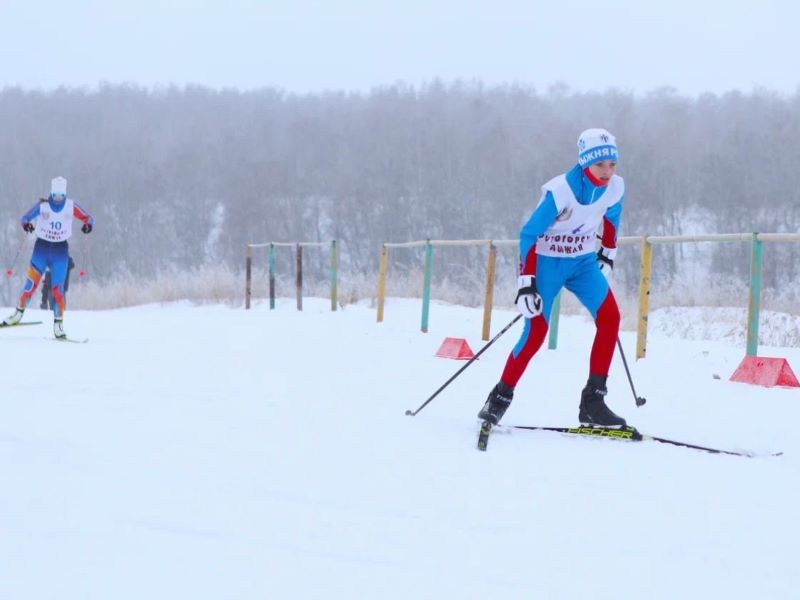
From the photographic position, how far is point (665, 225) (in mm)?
41156

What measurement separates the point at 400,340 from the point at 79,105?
2699 inches

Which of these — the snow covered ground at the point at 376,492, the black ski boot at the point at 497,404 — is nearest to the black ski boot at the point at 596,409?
the snow covered ground at the point at 376,492

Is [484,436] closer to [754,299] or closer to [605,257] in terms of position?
[605,257]

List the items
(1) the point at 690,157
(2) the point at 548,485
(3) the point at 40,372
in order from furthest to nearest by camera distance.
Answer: (1) the point at 690,157 → (3) the point at 40,372 → (2) the point at 548,485

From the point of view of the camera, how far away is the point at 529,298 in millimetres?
4855

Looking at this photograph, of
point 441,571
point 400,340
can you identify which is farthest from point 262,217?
point 441,571

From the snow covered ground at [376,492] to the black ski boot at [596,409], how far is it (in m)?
0.25

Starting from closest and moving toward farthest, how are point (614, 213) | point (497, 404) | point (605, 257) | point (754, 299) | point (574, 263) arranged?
point (497, 404)
point (574, 263)
point (614, 213)
point (605, 257)
point (754, 299)

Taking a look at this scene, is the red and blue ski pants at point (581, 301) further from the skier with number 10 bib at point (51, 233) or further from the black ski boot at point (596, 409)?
the skier with number 10 bib at point (51, 233)

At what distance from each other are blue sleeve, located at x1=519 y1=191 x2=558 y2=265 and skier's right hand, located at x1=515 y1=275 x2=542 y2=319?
11 centimetres

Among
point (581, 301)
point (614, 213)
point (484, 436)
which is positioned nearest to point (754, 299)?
point (614, 213)

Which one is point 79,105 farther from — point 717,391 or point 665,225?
point 717,391

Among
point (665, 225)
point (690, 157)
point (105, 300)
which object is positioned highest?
point (690, 157)

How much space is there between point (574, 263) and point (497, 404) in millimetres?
896
